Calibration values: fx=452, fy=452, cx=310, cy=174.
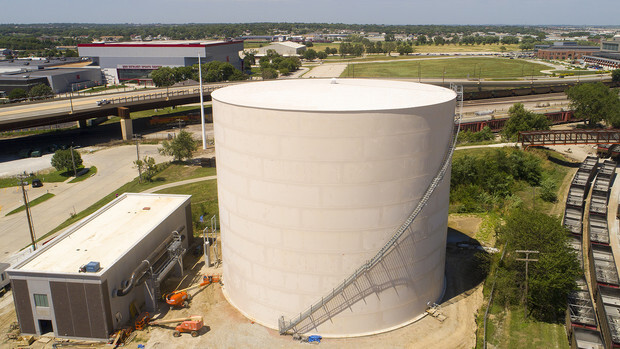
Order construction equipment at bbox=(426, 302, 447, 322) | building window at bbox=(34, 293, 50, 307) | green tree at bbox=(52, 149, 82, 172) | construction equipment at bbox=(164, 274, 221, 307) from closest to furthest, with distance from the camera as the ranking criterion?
building window at bbox=(34, 293, 50, 307) < construction equipment at bbox=(426, 302, 447, 322) < construction equipment at bbox=(164, 274, 221, 307) < green tree at bbox=(52, 149, 82, 172)

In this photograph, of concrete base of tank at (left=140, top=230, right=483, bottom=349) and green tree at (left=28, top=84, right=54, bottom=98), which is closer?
concrete base of tank at (left=140, top=230, right=483, bottom=349)

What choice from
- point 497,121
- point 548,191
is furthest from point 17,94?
point 548,191

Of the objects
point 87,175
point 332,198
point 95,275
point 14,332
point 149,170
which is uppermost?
point 332,198

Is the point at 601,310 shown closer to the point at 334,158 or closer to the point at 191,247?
the point at 334,158

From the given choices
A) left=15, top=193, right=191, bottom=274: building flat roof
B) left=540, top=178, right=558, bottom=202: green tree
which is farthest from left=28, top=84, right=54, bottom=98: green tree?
left=540, top=178, right=558, bottom=202: green tree

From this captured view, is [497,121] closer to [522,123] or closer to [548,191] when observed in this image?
[522,123]

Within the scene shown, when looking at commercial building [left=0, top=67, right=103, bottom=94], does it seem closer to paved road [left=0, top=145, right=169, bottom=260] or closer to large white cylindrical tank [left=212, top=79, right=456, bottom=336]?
paved road [left=0, top=145, right=169, bottom=260]
